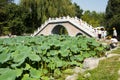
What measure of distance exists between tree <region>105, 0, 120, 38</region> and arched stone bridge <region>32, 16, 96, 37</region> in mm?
2841

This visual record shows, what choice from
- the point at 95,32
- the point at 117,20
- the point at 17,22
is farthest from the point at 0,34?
the point at 117,20

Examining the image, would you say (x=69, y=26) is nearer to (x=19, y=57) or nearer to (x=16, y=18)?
(x=16, y=18)

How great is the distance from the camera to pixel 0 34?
5275 cm

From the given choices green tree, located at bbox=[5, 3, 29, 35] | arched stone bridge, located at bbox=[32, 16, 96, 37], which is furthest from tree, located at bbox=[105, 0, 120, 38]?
green tree, located at bbox=[5, 3, 29, 35]

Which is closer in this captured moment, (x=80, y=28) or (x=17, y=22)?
(x=80, y=28)

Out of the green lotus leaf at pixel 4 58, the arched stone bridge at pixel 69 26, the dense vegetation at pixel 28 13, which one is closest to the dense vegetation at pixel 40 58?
the green lotus leaf at pixel 4 58

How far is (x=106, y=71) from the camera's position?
10.8 meters

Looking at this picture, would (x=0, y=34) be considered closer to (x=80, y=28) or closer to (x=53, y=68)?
(x=80, y=28)

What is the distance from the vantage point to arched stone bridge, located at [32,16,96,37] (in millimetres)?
43875

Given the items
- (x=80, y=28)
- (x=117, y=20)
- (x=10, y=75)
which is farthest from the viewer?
(x=80, y=28)

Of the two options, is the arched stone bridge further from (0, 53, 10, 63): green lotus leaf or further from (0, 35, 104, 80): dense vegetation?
(0, 53, 10, 63): green lotus leaf

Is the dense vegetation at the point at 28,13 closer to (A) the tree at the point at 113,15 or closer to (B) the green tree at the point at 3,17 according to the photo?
(B) the green tree at the point at 3,17

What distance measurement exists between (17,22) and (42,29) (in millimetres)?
5721

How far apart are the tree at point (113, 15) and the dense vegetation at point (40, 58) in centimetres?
2075
